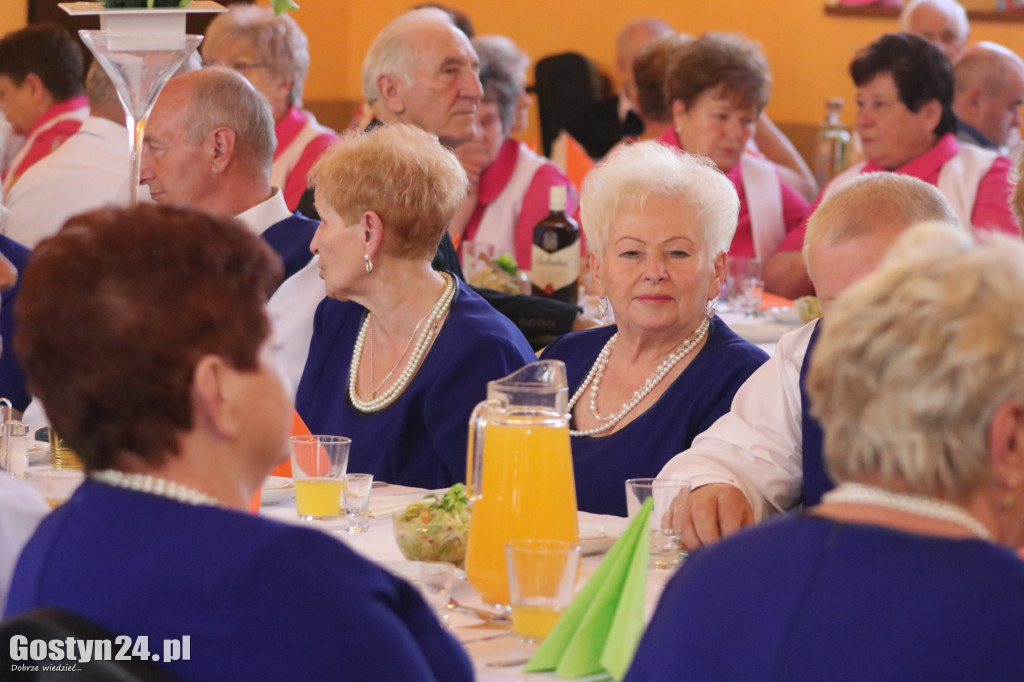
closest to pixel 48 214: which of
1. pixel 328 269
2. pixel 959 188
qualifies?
pixel 328 269

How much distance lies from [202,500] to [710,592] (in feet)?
1.61

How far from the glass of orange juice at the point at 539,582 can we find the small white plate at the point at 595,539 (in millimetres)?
356

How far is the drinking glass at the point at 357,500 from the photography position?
82.2 inches

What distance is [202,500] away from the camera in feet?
4.17

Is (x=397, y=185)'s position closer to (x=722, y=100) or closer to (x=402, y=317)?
(x=402, y=317)

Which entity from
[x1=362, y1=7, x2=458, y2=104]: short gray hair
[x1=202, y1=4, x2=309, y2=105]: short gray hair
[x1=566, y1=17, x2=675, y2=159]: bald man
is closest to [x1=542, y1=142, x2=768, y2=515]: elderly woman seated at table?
[x1=362, y1=7, x2=458, y2=104]: short gray hair

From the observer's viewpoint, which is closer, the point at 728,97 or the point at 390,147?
A: the point at 390,147

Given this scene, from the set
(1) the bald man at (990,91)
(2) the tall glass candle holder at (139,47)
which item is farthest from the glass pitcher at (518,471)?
(1) the bald man at (990,91)

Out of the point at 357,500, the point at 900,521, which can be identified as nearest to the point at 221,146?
the point at 357,500

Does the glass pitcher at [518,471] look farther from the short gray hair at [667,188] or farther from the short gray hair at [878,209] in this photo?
the short gray hair at [667,188]

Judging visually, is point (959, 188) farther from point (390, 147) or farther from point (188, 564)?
point (188, 564)

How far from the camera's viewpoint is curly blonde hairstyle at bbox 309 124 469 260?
2877 millimetres

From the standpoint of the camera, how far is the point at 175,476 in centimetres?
127

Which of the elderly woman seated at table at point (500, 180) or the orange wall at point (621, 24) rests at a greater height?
the orange wall at point (621, 24)
